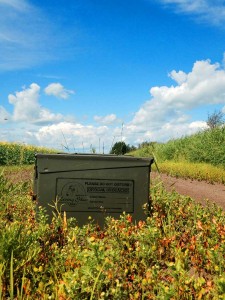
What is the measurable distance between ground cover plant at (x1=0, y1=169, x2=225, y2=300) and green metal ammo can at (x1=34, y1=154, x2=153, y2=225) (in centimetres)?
24

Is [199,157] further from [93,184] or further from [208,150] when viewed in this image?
[93,184]

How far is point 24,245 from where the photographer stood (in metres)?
3.21

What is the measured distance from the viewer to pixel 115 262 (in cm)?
337

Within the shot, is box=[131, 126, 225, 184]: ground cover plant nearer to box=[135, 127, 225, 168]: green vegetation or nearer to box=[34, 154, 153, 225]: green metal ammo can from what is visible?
box=[135, 127, 225, 168]: green vegetation

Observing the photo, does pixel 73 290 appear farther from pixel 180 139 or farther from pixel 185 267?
pixel 180 139

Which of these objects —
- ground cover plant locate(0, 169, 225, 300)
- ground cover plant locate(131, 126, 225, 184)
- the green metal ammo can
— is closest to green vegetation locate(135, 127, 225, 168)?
ground cover plant locate(131, 126, 225, 184)

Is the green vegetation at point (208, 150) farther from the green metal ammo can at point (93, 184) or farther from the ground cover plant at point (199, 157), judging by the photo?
the green metal ammo can at point (93, 184)

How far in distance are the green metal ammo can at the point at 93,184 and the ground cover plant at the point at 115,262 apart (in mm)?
244

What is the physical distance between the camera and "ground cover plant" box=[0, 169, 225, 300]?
8.65 feet

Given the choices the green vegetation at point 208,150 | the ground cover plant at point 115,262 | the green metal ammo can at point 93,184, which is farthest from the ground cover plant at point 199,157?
the ground cover plant at point 115,262

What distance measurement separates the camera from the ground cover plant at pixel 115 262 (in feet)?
8.65

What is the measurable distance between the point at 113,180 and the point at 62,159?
0.71 meters

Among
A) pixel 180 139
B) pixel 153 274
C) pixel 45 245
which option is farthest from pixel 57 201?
pixel 180 139

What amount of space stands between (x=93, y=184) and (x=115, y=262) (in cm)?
164
